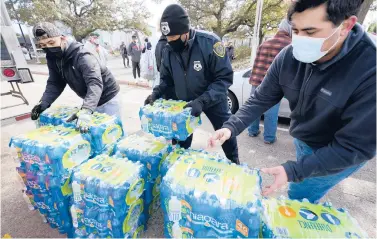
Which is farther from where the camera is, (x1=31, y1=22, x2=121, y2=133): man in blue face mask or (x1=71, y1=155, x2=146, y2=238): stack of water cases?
(x1=31, y1=22, x2=121, y2=133): man in blue face mask

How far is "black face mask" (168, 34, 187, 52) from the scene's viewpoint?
199cm

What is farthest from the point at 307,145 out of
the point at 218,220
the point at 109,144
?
the point at 109,144

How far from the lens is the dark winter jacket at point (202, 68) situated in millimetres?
2035

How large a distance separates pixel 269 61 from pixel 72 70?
8.71 feet

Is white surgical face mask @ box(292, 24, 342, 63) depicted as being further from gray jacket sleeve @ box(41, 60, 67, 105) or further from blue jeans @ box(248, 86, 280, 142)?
gray jacket sleeve @ box(41, 60, 67, 105)

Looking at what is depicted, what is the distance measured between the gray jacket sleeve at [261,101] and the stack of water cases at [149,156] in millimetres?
717

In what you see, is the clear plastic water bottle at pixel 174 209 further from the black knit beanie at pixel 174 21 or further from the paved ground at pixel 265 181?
the black knit beanie at pixel 174 21

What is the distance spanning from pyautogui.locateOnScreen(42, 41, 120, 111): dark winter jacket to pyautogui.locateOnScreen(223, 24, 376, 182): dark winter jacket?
1.73 meters

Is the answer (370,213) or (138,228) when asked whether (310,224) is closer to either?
(138,228)

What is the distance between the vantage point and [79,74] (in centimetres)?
223

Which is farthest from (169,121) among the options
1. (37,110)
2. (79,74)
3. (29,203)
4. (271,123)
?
(271,123)

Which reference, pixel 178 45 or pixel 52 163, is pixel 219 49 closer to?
pixel 178 45

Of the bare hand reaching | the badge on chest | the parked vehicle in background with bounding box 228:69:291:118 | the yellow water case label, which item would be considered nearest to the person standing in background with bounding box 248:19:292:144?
the parked vehicle in background with bounding box 228:69:291:118

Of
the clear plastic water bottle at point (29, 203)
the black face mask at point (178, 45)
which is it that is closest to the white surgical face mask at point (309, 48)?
the black face mask at point (178, 45)
